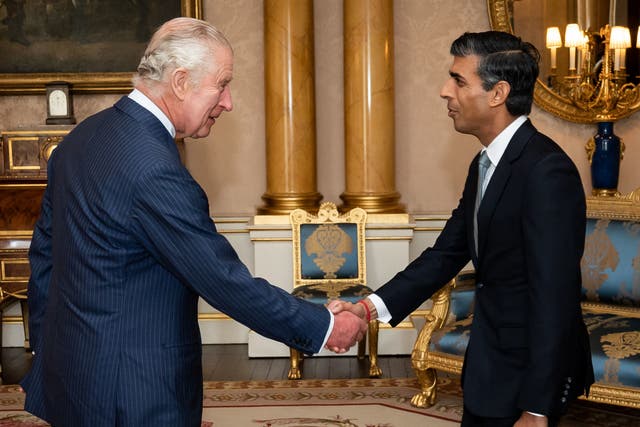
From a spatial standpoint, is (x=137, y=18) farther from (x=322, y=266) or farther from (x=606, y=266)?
(x=606, y=266)

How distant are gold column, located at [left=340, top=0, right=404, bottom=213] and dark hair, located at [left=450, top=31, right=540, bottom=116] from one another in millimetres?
3756

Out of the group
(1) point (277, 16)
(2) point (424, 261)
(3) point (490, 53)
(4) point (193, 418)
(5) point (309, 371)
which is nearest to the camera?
(4) point (193, 418)

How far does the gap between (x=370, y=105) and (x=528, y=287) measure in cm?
409

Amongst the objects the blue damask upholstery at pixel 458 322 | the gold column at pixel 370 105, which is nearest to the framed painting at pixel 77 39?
the gold column at pixel 370 105

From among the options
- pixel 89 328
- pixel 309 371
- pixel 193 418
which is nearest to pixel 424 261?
pixel 193 418

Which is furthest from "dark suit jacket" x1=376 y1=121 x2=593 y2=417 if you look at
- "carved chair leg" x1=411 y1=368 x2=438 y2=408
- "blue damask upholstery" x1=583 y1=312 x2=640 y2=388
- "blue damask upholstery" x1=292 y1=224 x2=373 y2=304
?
"blue damask upholstery" x1=292 y1=224 x2=373 y2=304

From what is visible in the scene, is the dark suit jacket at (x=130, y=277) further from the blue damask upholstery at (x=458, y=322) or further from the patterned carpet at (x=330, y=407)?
the blue damask upholstery at (x=458, y=322)

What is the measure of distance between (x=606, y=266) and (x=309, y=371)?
209cm

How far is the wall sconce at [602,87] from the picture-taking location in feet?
19.2

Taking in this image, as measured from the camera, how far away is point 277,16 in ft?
20.2

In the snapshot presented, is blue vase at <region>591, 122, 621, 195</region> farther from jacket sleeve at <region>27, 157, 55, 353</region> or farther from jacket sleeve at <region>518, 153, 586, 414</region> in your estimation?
jacket sleeve at <region>27, 157, 55, 353</region>

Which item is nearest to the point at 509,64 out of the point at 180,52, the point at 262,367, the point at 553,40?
the point at 180,52

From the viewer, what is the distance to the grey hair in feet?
7.02

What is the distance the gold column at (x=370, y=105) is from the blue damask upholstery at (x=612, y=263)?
5.71 ft
